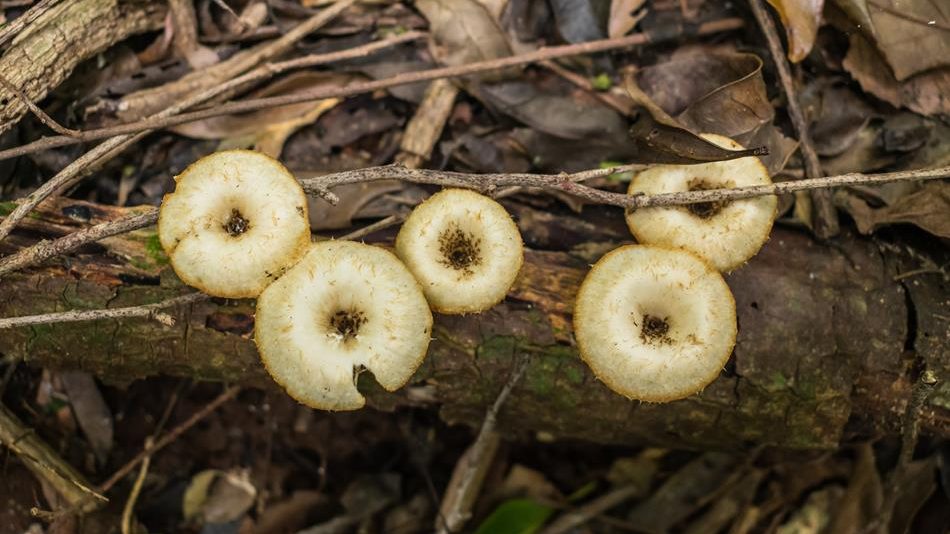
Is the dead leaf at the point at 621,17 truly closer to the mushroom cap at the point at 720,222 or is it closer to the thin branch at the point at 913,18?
the mushroom cap at the point at 720,222

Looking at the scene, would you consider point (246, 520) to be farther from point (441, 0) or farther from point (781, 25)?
point (781, 25)

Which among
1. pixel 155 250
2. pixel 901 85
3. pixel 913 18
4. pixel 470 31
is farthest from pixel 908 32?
pixel 155 250

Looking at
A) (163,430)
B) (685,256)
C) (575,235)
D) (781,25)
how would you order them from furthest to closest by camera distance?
(163,430) → (781,25) → (575,235) → (685,256)

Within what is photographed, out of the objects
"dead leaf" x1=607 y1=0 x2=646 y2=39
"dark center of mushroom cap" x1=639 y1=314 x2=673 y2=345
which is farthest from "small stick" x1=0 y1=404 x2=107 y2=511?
"dead leaf" x1=607 y1=0 x2=646 y2=39

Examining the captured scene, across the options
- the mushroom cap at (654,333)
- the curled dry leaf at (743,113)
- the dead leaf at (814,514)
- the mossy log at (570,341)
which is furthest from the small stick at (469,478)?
the dead leaf at (814,514)

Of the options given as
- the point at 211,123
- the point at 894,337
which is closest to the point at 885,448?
the point at 894,337

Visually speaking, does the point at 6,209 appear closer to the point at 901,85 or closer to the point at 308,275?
the point at 308,275
